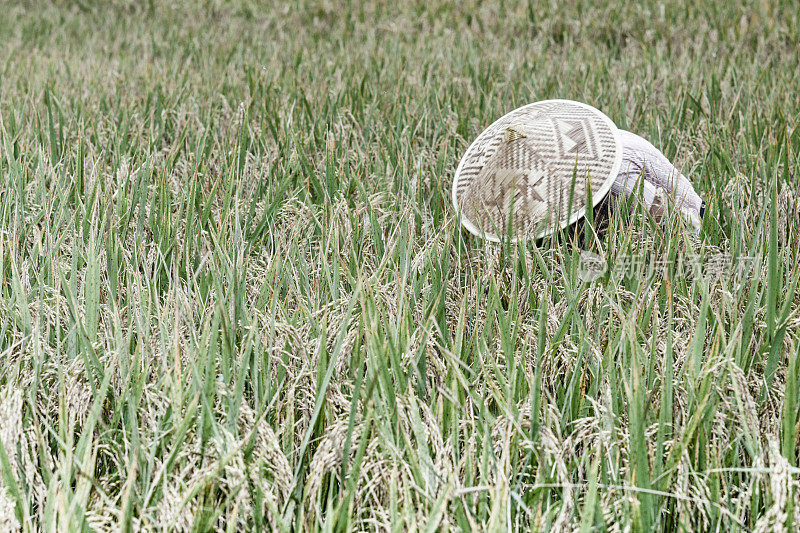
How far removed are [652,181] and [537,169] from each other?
284mm

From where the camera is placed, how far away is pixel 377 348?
1046 millimetres

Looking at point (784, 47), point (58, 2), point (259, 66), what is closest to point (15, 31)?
point (58, 2)

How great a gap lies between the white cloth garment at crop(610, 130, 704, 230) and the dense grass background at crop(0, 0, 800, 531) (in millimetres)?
63

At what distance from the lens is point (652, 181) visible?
187 centimetres

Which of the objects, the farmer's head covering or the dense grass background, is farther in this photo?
the farmer's head covering

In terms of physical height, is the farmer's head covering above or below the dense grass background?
above

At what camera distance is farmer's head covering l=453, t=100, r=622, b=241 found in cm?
175

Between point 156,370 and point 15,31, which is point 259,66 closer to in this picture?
point 15,31

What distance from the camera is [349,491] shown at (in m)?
0.92

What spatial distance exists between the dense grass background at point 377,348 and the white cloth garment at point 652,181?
0.06m

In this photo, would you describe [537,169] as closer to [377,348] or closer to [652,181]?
[652,181]

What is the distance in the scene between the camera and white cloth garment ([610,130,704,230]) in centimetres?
180

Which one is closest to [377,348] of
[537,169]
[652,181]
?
[537,169]

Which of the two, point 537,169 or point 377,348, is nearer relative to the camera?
point 377,348
